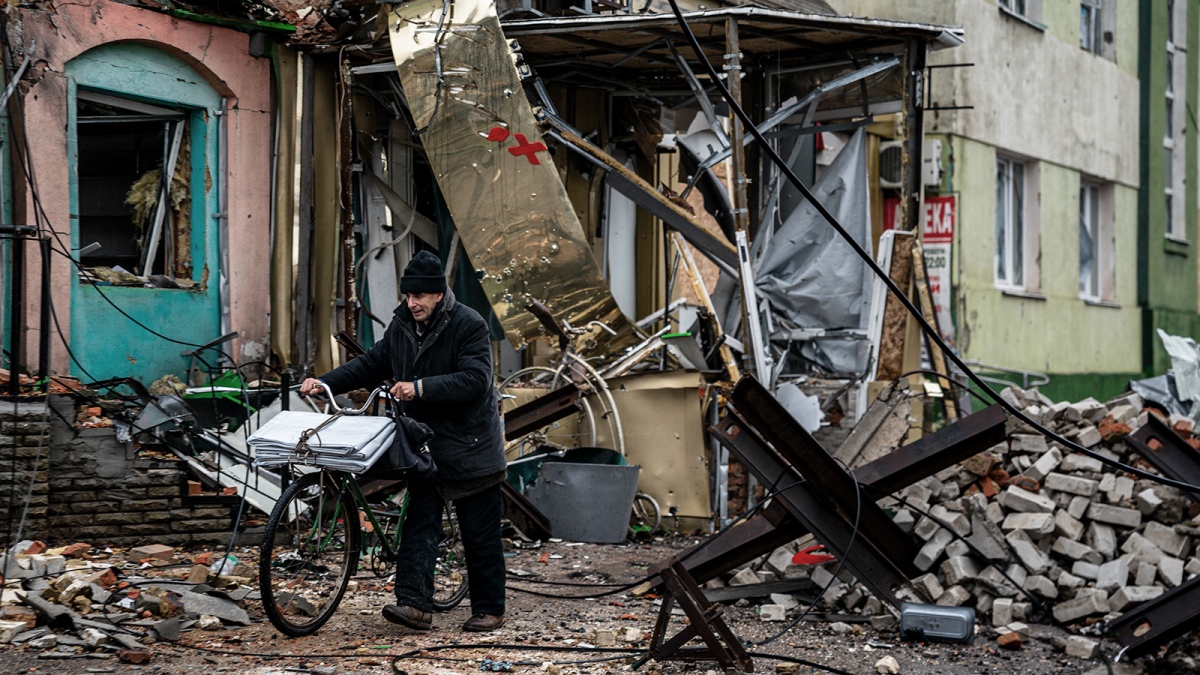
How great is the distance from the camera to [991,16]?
1628 cm

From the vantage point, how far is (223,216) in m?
10.3

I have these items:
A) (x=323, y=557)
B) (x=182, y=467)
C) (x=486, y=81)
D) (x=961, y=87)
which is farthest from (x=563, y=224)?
(x=961, y=87)

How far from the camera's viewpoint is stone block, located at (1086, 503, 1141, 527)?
7.96 meters

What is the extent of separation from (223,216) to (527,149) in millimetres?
2429

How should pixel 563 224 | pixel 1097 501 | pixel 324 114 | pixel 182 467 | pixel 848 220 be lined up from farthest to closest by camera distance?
pixel 848 220
pixel 324 114
pixel 563 224
pixel 182 467
pixel 1097 501

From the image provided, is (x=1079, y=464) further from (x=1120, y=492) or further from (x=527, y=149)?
(x=527, y=149)

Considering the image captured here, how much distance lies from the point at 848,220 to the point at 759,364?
225 cm

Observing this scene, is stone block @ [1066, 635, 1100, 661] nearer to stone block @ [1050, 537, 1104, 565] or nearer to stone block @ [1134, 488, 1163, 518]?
stone block @ [1050, 537, 1104, 565]

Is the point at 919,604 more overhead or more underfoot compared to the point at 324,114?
more underfoot

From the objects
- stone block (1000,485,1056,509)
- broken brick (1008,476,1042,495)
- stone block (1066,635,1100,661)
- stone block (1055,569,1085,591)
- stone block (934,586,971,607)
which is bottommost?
stone block (1066,635,1100,661)

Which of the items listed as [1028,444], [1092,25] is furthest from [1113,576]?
[1092,25]

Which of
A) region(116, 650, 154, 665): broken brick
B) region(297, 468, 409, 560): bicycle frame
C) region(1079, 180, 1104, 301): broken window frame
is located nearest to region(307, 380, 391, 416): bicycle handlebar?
region(297, 468, 409, 560): bicycle frame

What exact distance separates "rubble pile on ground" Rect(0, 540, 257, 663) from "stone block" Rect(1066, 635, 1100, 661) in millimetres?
4231

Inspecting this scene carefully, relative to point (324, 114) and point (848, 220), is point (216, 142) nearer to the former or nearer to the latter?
point (324, 114)
